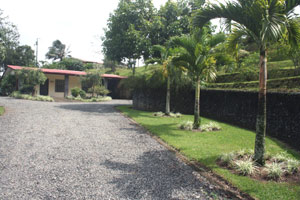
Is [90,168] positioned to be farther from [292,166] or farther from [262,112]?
[292,166]

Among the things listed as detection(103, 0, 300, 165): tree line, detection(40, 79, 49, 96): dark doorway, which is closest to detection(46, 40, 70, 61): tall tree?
detection(40, 79, 49, 96): dark doorway

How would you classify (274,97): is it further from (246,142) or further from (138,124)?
(138,124)

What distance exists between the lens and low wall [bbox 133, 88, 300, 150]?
735cm

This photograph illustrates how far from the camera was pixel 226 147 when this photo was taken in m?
6.97

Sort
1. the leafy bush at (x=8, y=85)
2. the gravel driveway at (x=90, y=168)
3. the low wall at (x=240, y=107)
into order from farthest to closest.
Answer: the leafy bush at (x=8, y=85), the low wall at (x=240, y=107), the gravel driveway at (x=90, y=168)

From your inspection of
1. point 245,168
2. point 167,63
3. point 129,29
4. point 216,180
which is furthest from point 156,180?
point 129,29

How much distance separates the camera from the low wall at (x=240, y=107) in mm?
7346

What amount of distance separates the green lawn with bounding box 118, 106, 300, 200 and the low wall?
54 centimetres

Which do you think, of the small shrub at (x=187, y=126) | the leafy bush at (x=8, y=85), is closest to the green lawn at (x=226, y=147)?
the small shrub at (x=187, y=126)

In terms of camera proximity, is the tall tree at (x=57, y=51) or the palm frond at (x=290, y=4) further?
the tall tree at (x=57, y=51)

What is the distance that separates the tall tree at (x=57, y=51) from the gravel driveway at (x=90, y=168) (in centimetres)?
5930

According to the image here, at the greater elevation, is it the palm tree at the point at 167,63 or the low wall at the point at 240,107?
the palm tree at the point at 167,63

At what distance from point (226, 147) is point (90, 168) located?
4.35m

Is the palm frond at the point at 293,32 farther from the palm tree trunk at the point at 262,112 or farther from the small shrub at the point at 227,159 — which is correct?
the small shrub at the point at 227,159
